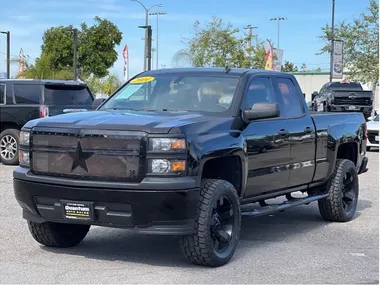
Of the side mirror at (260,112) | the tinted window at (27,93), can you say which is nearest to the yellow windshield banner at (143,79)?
the side mirror at (260,112)

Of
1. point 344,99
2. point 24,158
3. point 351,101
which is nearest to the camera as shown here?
point 24,158

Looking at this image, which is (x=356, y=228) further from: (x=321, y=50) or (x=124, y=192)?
(x=321, y=50)

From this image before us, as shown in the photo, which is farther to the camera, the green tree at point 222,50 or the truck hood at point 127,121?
the green tree at point 222,50

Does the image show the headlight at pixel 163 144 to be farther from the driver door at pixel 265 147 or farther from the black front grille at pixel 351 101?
the black front grille at pixel 351 101

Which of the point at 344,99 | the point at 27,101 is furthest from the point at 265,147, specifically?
the point at 344,99

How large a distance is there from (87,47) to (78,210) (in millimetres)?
47505

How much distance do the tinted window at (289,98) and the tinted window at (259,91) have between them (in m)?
0.24

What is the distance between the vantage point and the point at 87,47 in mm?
52594

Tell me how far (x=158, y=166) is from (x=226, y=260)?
116cm

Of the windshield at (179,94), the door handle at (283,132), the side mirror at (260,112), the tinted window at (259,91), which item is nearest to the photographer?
the side mirror at (260,112)

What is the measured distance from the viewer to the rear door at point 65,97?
15.0 metres

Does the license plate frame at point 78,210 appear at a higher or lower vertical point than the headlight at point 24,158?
lower

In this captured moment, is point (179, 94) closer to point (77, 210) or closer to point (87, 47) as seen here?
point (77, 210)

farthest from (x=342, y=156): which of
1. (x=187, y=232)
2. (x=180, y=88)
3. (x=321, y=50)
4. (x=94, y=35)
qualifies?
(x=94, y=35)
